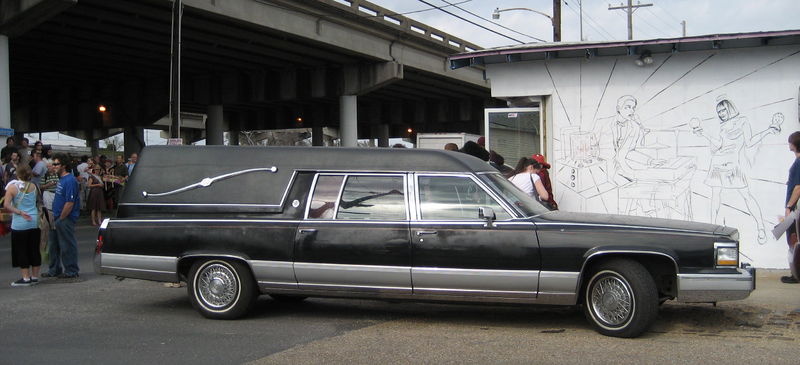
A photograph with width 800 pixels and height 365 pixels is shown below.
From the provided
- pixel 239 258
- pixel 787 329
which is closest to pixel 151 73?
pixel 239 258

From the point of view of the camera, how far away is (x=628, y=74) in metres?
11.3

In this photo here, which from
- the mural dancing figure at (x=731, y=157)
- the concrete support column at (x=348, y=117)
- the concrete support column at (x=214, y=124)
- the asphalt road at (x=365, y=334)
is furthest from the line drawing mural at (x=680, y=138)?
the concrete support column at (x=214, y=124)

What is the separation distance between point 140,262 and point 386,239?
2.54 m

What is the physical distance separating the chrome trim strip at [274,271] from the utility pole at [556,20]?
1961 cm

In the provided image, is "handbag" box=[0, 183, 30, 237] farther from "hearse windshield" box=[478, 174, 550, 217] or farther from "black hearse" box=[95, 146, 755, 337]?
"hearse windshield" box=[478, 174, 550, 217]

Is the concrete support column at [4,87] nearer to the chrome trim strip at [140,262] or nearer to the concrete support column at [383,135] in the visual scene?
the chrome trim strip at [140,262]

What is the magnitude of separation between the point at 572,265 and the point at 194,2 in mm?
18592

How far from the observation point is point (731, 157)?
35.3 feet

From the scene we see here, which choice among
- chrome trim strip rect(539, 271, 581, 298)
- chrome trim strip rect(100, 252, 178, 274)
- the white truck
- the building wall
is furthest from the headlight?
the white truck

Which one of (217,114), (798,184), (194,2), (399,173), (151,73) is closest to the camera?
(399,173)

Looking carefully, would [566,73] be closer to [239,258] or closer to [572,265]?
[572,265]

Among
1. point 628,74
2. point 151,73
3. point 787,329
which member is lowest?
point 787,329

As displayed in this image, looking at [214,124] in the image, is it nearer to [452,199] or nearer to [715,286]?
[452,199]

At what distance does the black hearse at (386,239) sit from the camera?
6.70 m
